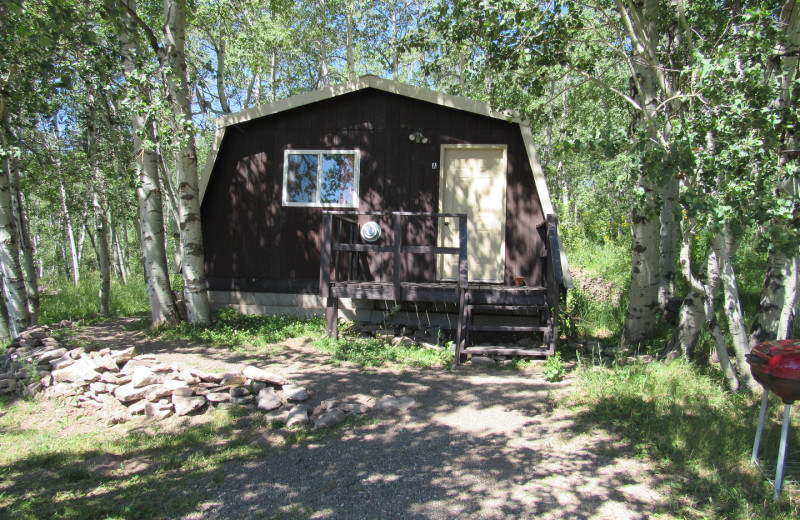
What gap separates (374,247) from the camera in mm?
6820

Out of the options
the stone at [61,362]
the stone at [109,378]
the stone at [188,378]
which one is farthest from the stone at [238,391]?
the stone at [61,362]

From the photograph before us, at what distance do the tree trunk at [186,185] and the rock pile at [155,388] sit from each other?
2395 mm

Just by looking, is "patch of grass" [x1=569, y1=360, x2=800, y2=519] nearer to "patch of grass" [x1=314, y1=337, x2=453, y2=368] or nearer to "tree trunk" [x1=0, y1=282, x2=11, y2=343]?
"patch of grass" [x1=314, y1=337, x2=453, y2=368]

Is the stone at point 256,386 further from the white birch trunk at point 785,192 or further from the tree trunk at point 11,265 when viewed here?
the white birch trunk at point 785,192

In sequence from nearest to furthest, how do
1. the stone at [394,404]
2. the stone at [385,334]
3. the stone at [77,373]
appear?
the stone at [394,404] → the stone at [77,373] → the stone at [385,334]

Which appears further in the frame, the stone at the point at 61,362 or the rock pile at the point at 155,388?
the stone at the point at 61,362

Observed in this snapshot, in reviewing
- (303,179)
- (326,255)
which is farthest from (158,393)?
(303,179)

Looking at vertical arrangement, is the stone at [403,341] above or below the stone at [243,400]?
above

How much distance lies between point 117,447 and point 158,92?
492 cm

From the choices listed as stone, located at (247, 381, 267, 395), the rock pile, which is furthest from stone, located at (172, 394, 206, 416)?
stone, located at (247, 381, 267, 395)

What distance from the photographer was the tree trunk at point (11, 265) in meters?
7.04

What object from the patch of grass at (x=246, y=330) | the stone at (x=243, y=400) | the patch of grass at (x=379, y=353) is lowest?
the stone at (x=243, y=400)

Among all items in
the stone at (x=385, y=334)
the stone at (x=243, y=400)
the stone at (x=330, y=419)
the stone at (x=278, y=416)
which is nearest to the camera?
the stone at (x=330, y=419)

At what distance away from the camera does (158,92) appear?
22.6 feet
